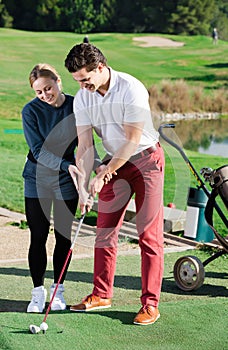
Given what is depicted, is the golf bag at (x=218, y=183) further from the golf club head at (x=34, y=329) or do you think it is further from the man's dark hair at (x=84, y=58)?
the golf club head at (x=34, y=329)

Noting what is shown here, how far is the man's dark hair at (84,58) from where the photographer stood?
3.66 metres

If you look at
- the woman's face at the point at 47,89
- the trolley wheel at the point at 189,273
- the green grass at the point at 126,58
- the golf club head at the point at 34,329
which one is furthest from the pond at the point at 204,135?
the golf club head at the point at 34,329

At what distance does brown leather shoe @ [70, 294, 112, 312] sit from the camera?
163 inches

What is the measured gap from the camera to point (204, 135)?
19.5m

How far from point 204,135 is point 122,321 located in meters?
15.8

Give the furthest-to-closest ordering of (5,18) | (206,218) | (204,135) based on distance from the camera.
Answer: (5,18) → (204,135) → (206,218)

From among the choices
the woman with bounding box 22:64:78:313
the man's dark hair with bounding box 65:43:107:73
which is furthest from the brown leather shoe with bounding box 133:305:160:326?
the man's dark hair with bounding box 65:43:107:73

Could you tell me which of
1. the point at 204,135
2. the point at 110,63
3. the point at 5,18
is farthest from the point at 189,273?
the point at 5,18

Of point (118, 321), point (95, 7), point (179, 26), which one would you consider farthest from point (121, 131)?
point (179, 26)

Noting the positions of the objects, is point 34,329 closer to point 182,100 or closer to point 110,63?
point 182,100

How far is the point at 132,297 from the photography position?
4688mm

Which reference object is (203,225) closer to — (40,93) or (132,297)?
(132,297)

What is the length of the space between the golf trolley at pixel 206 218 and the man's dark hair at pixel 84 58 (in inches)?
42.1

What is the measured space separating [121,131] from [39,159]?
515 millimetres
